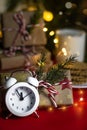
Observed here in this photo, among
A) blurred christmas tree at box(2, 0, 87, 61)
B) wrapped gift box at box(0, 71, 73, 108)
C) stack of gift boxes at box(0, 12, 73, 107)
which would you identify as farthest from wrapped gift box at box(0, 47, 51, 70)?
wrapped gift box at box(0, 71, 73, 108)

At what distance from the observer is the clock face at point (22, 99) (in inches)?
27.8

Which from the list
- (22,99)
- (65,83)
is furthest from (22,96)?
(65,83)

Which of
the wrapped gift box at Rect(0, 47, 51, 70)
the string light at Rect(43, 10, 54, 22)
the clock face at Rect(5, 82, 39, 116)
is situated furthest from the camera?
the string light at Rect(43, 10, 54, 22)

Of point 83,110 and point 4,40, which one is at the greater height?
point 4,40

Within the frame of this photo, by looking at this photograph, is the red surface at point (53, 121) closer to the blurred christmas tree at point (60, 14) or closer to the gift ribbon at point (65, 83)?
the gift ribbon at point (65, 83)

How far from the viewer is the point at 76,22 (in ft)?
4.04

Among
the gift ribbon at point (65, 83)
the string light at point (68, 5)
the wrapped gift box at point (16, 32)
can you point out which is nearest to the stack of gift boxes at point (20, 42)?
the wrapped gift box at point (16, 32)

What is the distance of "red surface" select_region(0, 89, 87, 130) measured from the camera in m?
0.71

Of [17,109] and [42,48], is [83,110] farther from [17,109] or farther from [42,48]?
[42,48]

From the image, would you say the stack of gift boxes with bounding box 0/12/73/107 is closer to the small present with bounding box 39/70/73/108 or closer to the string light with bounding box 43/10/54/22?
the string light with bounding box 43/10/54/22

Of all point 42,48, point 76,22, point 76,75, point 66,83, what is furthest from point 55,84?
point 76,22

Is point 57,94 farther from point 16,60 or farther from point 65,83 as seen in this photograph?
point 16,60

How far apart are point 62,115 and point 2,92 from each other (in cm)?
15

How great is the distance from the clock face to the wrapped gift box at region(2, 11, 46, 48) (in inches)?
16.4
